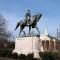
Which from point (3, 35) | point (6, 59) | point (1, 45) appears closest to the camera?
point (6, 59)

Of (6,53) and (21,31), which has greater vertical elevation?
(21,31)

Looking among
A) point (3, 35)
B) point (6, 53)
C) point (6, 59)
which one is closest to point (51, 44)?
point (3, 35)

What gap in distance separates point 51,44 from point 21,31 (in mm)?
26343

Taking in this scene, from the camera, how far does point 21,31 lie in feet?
118

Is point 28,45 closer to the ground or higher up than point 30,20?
closer to the ground

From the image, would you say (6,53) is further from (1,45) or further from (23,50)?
(1,45)

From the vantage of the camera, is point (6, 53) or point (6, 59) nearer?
point (6, 59)

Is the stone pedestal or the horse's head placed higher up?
the horse's head

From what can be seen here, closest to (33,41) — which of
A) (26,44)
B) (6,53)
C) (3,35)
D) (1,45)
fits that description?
(26,44)

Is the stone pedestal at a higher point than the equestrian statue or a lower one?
lower

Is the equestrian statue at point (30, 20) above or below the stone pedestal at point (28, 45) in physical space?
above

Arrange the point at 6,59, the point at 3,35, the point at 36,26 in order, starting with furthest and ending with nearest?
the point at 3,35 < the point at 36,26 < the point at 6,59

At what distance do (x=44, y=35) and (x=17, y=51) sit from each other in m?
28.3

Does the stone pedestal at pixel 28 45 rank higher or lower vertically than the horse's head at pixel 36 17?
lower
